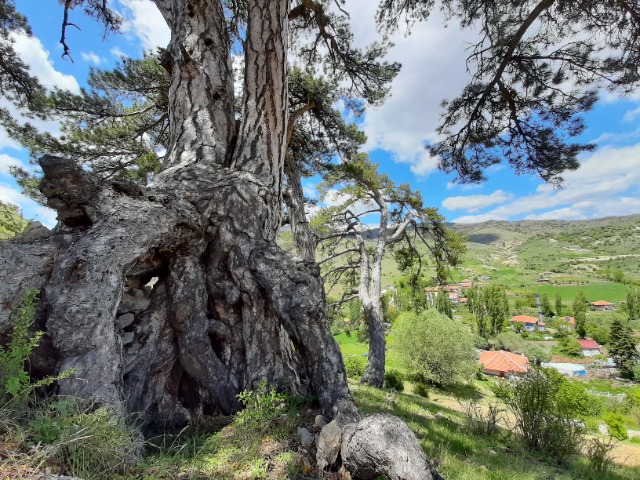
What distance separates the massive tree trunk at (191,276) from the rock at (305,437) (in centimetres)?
22

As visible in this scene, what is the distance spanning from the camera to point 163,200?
10.2ft

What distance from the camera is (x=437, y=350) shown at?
25.8m

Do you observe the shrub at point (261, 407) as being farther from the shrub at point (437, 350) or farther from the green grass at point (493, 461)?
the shrub at point (437, 350)

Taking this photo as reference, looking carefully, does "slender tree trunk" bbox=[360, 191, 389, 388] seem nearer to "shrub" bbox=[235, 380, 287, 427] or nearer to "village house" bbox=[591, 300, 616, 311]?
"shrub" bbox=[235, 380, 287, 427]

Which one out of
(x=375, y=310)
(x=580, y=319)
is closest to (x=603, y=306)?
(x=580, y=319)

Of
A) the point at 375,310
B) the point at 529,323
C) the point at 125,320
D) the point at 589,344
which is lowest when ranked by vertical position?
the point at 589,344

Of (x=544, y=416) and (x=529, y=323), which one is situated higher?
(x=544, y=416)

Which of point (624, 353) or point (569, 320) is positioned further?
point (569, 320)

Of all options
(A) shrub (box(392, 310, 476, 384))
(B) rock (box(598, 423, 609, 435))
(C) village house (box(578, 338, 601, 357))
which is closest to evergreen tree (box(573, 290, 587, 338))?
(C) village house (box(578, 338, 601, 357))

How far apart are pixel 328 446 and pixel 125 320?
206cm

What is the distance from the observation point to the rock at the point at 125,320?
282 cm

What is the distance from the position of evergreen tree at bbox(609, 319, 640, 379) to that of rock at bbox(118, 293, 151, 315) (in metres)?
72.4

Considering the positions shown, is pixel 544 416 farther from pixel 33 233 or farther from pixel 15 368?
pixel 33 233

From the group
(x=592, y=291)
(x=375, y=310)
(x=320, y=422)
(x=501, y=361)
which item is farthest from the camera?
(x=592, y=291)
